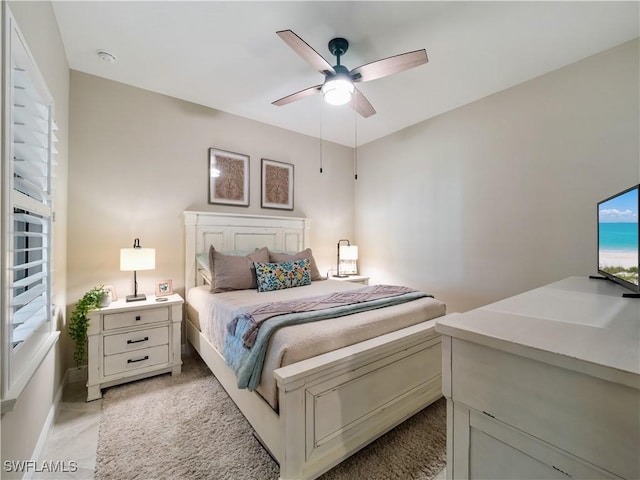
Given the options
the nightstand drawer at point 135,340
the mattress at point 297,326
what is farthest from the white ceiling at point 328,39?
the nightstand drawer at point 135,340

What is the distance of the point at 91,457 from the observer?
157cm

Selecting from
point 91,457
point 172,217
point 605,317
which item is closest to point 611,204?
point 605,317

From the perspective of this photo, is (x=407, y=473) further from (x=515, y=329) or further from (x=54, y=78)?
(x=54, y=78)

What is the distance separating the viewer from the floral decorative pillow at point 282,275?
8.81 feet

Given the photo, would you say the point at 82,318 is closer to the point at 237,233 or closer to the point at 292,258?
the point at 237,233

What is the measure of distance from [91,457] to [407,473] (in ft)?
5.73

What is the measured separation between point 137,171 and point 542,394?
10.9ft

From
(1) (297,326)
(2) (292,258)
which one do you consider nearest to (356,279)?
(2) (292,258)

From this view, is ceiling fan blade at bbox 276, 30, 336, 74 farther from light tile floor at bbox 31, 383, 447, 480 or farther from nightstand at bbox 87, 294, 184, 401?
light tile floor at bbox 31, 383, 447, 480

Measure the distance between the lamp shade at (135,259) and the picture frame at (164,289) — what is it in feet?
1.21

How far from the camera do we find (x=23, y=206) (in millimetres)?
1260

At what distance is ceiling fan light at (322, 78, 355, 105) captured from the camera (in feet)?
6.46

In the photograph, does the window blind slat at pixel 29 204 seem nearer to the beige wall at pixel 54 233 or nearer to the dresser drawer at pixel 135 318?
the beige wall at pixel 54 233

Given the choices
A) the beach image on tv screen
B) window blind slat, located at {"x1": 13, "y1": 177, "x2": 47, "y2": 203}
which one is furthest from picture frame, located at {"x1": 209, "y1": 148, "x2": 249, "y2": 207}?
the beach image on tv screen
